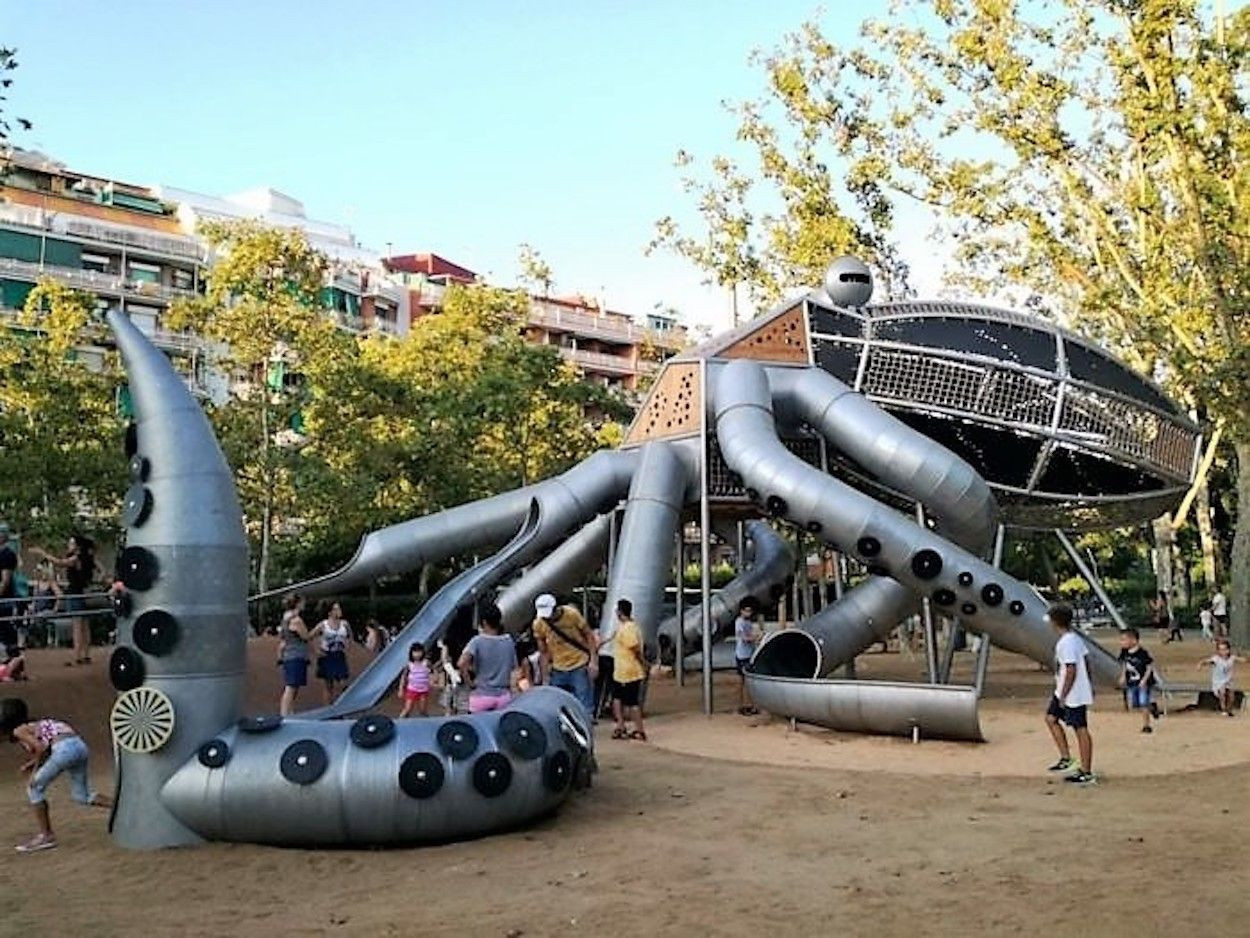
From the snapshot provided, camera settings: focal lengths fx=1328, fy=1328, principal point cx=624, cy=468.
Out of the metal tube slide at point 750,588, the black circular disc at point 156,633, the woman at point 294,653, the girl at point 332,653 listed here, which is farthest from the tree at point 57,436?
the black circular disc at point 156,633

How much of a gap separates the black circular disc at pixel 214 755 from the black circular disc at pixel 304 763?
0.44 m

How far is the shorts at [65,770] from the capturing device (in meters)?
9.42

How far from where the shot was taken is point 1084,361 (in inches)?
758

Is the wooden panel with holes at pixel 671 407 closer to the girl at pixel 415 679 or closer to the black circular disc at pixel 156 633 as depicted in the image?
the girl at pixel 415 679

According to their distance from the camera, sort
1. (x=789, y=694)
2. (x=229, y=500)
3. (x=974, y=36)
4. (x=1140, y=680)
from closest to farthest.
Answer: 1. (x=229, y=500)
2. (x=789, y=694)
3. (x=1140, y=680)
4. (x=974, y=36)

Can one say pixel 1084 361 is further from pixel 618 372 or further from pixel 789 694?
pixel 618 372

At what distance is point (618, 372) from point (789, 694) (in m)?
60.8

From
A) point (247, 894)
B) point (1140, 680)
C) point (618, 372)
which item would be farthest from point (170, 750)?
point (618, 372)

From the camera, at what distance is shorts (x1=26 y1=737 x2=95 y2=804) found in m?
9.42

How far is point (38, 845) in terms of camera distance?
9438mm

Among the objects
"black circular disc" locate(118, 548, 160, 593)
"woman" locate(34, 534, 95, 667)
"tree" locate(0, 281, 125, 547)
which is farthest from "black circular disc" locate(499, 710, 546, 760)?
"tree" locate(0, 281, 125, 547)

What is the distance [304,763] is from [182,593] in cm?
160

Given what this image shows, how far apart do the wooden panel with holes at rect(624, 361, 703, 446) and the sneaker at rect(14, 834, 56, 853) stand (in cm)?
1079

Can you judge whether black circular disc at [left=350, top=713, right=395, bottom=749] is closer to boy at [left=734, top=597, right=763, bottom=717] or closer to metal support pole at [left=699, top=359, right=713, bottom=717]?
metal support pole at [left=699, top=359, right=713, bottom=717]
